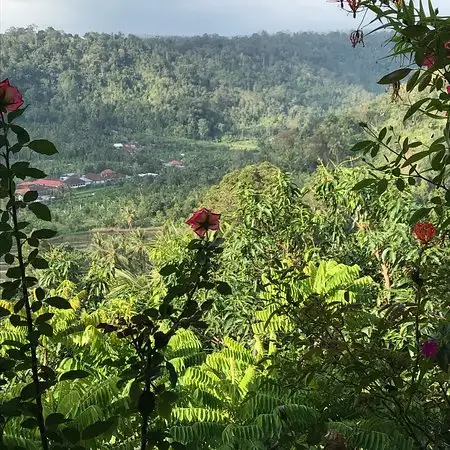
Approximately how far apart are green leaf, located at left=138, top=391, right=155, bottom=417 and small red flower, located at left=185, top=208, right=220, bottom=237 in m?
0.25

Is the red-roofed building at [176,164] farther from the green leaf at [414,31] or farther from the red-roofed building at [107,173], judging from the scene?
the green leaf at [414,31]

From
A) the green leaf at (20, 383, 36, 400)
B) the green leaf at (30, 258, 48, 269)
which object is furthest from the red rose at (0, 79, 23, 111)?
the green leaf at (20, 383, 36, 400)

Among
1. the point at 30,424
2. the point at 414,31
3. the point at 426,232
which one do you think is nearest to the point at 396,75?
the point at 414,31

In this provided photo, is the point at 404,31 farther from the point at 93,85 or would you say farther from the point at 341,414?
the point at 93,85

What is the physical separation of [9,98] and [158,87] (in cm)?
6876

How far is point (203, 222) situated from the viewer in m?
0.84

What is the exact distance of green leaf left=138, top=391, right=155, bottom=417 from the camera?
747mm

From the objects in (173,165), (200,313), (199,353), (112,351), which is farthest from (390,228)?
(173,165)

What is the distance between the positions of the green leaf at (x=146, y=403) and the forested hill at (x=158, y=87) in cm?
5376

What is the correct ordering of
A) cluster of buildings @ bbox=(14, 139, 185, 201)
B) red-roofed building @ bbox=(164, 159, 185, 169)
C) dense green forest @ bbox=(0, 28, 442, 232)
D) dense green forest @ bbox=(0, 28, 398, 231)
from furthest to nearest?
red-roofed building @ bbox=(164, 159, 185, 169) → cluster of buildings @ bbox=(14, 139, 185, 201) → dense green forest @ bbox=(0, 28, 398, 231) → dense green forest @ bbox=(0, 28, 442, 232)

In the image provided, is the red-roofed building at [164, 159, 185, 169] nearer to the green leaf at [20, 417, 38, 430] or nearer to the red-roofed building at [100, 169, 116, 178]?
the red-roofed building at [100, 169, 116, 178]

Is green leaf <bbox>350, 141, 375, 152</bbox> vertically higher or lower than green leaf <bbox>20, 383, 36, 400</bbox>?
higher

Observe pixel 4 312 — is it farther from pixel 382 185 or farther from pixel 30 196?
pixel 382 185


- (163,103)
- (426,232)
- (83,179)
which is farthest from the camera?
(163,103)
